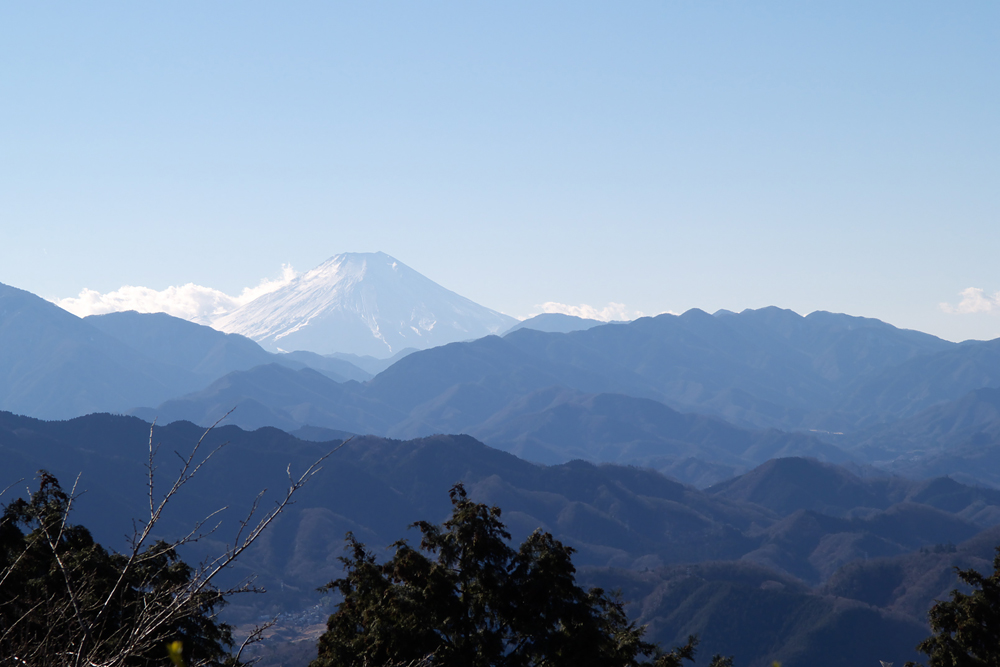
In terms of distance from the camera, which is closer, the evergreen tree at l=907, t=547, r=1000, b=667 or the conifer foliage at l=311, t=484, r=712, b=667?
the conifer foliage at l=311, t=484, r=712, b=667

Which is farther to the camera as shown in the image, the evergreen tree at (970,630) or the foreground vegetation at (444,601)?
the evergreen tree at (970,630)

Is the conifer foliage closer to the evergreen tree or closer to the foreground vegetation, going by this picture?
the foreground vegetation

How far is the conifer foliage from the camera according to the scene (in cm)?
1400

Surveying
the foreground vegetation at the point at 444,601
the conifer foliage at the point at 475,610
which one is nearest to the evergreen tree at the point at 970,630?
the foreground vegetation at the point at 444,601

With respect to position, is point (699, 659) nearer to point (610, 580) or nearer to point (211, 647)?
point (610, 580)

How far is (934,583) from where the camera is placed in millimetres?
144875

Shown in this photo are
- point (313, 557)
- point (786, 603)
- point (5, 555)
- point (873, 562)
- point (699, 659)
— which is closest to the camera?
point (5, 555)

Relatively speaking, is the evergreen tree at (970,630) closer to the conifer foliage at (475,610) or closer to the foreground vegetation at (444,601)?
the foreground vegetation at (444,601)

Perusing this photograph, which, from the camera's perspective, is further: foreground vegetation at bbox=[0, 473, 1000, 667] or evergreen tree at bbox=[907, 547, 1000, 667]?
evergreen tree at bbox=[907, 547, 1000, 667]

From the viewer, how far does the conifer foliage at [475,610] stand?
14.0 metres

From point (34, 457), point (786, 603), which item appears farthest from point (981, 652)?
point (34, 457)

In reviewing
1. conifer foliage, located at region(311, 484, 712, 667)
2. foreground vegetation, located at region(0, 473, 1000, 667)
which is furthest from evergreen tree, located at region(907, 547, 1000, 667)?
conifer foliage, located at region(311, 484, 712, 667)

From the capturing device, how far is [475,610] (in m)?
14.8

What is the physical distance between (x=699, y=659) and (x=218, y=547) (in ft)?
306
